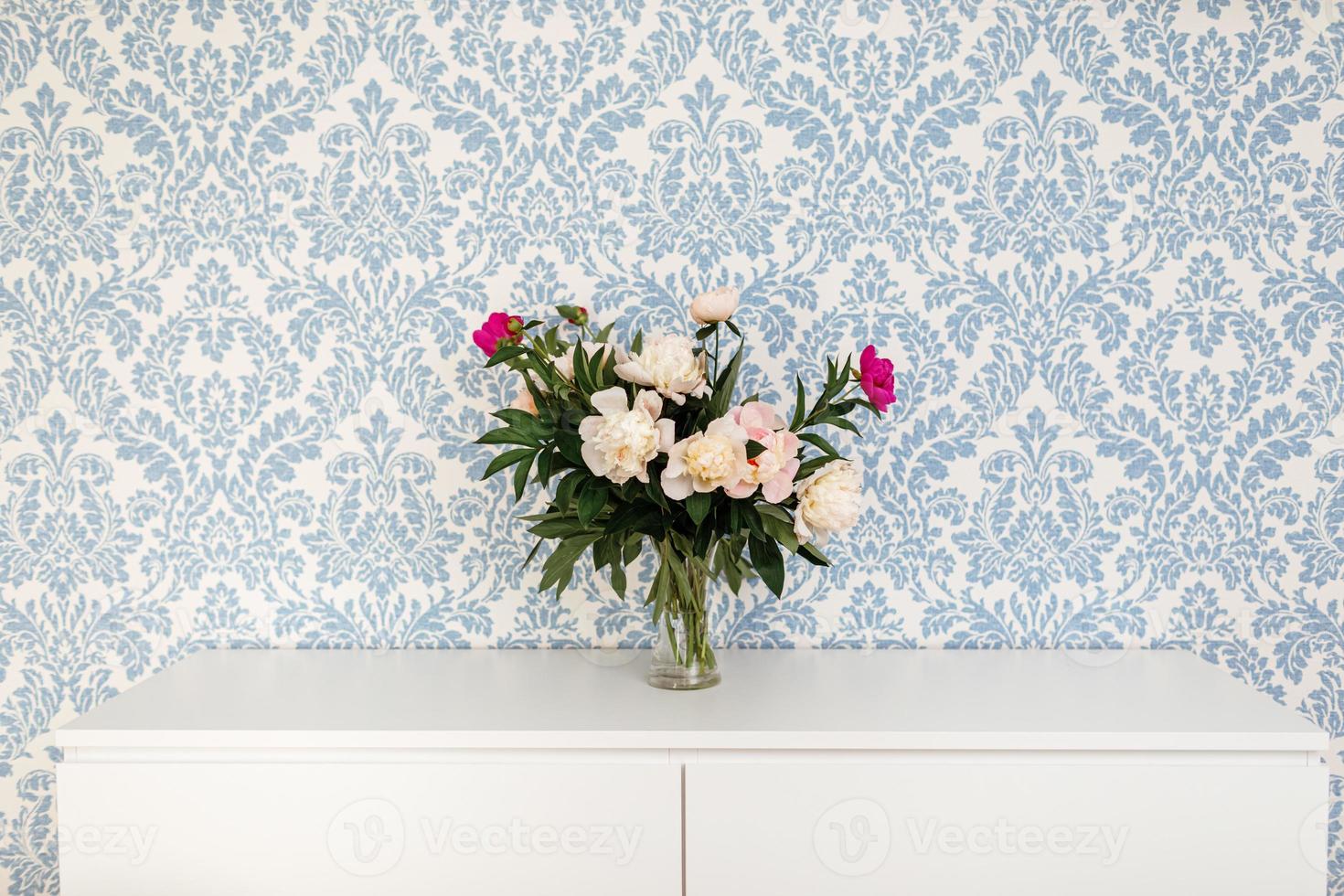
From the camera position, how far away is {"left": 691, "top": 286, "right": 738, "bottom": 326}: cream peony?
3.58 feet

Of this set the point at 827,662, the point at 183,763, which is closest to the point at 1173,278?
the point at 827,662

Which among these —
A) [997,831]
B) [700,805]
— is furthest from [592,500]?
[997,831]

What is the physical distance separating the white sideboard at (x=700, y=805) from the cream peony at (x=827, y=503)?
23 cm

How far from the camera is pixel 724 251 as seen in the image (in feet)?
4.43

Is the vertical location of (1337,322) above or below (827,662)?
above

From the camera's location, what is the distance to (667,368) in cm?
104

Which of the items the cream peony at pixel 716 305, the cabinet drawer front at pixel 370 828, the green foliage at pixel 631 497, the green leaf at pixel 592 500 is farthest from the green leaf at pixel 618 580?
the cream peony at pixel 716 305

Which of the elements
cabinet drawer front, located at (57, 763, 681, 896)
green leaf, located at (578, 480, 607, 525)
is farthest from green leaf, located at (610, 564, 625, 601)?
cabinet drawer front, located at (57, 763, 681, 896)

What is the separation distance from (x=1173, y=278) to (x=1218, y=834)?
79 cm

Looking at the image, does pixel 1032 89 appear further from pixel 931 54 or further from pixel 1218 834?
pixel 1218 834

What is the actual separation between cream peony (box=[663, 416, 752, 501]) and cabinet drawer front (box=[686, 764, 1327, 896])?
322 mm

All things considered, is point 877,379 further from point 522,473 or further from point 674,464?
point 522,473

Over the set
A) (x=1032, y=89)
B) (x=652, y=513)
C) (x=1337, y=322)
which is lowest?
(x=652, y=513)

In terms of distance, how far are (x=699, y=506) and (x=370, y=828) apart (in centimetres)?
54
